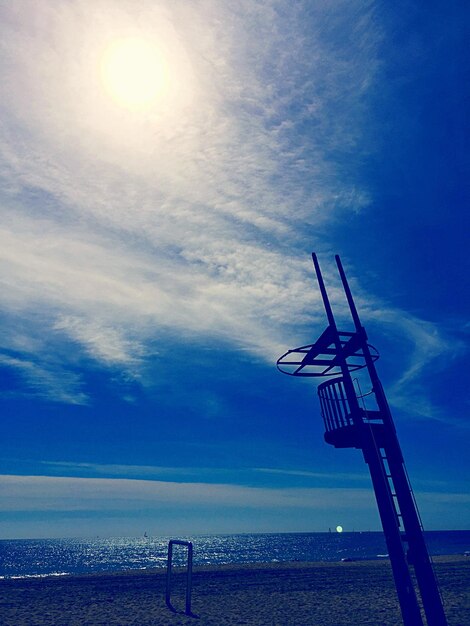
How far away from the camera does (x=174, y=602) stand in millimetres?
19219

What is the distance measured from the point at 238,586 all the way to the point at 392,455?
59.4ft

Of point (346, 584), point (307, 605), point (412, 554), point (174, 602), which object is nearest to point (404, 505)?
point (412, 554)

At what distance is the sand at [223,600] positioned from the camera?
15.7 meters

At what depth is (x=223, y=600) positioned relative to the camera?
64.5ft

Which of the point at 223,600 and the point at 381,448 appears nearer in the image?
the point at 381,448

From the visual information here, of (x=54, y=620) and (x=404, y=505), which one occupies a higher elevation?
(x=404, y=505)

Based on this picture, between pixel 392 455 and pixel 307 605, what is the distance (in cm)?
1148

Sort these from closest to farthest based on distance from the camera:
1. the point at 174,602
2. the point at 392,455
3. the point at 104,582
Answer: the point at 392,455, the point at 174,602, the point at 104,582

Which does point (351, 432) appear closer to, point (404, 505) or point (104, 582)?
point (404, 505)

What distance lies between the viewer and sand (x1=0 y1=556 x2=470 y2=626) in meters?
15.7

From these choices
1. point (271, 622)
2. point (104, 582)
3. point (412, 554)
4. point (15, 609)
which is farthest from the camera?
point (104, 582)

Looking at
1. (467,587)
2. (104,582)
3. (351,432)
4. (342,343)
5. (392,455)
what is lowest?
(467,587)

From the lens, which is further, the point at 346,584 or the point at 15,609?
the point at 346,584

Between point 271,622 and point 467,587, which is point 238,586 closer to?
point 271,622
